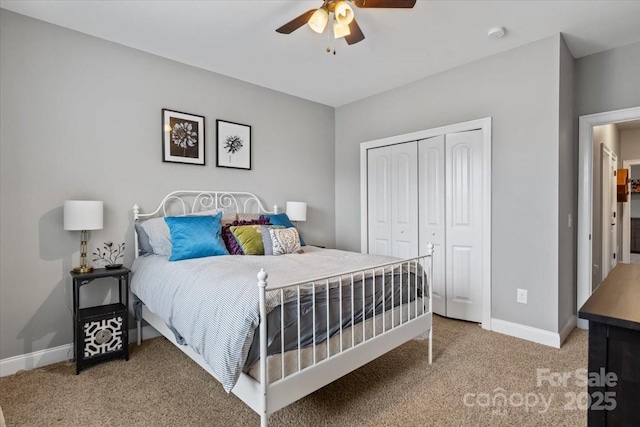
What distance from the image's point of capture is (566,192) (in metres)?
2.95

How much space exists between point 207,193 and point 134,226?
0.75 m

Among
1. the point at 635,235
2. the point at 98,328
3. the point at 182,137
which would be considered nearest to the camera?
the point at 98,328

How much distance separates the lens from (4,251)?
2.35m

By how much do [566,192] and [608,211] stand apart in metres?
1.86

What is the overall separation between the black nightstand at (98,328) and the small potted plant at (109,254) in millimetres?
211

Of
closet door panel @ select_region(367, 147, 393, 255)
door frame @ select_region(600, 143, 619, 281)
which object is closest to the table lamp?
closet door panel @ select_region(367, 147, 393, 255)

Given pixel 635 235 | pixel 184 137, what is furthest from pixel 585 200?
pixel 635 235

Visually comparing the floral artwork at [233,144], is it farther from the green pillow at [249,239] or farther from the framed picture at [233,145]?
the green pillow at [249,239]

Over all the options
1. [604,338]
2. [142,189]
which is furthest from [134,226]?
[604,338]

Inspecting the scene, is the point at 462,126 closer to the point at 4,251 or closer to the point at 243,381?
the point at 243,381

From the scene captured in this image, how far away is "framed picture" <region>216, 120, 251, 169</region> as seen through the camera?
3463 millimetres

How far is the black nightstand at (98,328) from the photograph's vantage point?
234cm

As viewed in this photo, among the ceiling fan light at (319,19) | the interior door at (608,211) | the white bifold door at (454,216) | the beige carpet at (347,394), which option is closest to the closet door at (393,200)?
the white bifold door at (454,216)

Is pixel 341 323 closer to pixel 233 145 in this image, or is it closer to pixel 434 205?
pixel 434 205
